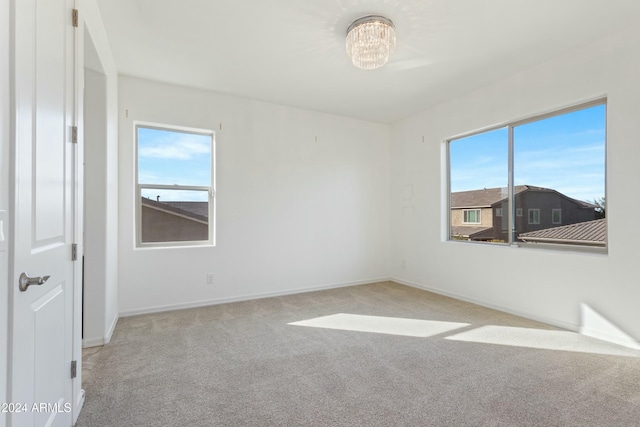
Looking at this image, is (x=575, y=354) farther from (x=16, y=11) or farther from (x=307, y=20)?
(x=16, y=11)

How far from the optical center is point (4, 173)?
1.09m

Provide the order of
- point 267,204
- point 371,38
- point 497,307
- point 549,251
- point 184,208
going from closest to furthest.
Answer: point 371,38, point 549,251, point 497,307, point 184,208, point 267,204

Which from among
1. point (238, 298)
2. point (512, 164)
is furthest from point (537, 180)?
point (238, 298)

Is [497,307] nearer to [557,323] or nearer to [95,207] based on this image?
[557,323]

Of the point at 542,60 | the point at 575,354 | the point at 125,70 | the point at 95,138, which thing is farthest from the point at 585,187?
the point at 125,70

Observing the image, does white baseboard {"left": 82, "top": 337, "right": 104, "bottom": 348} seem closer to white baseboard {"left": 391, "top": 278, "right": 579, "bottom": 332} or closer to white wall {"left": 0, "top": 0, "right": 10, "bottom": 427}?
white wall {"left": 0, "top": 0, "right": 10, "bottom": 427}

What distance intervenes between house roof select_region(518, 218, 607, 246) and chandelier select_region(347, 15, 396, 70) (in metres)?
2.66

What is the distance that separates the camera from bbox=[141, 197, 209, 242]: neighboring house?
3.87 m

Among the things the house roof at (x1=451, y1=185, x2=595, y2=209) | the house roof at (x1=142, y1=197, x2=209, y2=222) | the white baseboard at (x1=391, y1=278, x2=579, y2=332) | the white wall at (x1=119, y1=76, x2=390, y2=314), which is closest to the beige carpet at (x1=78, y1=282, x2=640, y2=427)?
the white baseboard at (x1=391, y1=278, x2=579, y2=332)

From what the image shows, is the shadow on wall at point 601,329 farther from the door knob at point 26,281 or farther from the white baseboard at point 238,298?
the door knob at point 26,281

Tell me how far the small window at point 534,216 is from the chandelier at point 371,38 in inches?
98.8

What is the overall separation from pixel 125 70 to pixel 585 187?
5.15 meters

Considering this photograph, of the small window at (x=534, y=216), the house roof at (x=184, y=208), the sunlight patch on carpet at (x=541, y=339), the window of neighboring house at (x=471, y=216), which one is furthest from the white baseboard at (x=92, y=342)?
the small window at (x=534, y=216)

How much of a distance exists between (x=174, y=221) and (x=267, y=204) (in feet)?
4.11
